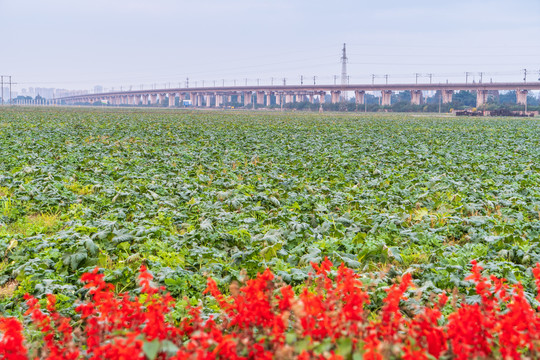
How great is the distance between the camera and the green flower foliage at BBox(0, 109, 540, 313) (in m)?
6.48

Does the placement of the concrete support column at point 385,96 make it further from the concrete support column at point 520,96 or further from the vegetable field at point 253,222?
the vegetable field at point 253,222

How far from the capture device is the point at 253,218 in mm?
9000

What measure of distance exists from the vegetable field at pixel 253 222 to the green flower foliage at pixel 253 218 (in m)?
0.03

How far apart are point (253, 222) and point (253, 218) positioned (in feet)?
0.34

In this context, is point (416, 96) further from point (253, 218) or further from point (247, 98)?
point (253, 218)

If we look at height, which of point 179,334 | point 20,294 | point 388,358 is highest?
Answer: point 388,358

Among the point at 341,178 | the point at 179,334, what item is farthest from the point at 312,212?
the point at 179,334

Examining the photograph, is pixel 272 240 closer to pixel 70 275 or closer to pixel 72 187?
pixel 70 275

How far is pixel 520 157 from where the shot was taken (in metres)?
19.7

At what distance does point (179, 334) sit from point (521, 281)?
4.55 m

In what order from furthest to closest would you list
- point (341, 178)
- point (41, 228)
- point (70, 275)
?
point (341, 178) < point (41, 228) < point (70, 275)

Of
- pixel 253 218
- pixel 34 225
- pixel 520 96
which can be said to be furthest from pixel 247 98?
pixel 34 225

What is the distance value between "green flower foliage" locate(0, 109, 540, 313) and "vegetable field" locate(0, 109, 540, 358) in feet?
0.10

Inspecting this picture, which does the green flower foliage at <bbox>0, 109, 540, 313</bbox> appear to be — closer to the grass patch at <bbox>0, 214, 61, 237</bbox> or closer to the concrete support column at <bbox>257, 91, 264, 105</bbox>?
the grass patch at <bbox>0, 214, 61, 237</bbox>
